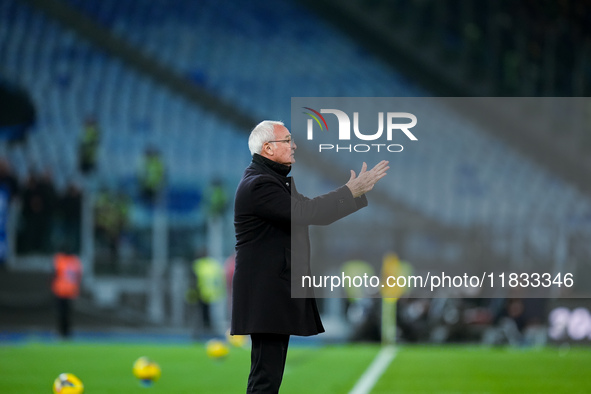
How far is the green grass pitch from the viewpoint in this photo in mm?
7992

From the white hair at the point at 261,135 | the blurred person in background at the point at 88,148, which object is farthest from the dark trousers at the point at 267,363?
the blurred person in background at the point at 88,148

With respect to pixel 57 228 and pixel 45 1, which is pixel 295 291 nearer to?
pixel 57 228

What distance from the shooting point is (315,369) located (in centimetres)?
983

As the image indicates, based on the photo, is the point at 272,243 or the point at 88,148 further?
the point at 88,148

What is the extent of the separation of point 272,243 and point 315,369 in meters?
5.96

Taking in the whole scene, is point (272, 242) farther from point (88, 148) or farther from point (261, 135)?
point (88, 148)

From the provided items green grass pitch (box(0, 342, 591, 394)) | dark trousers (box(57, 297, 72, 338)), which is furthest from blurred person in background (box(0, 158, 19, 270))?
green grass pitch (box(0, 342, 591, 394))

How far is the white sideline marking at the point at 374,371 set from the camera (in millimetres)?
7930

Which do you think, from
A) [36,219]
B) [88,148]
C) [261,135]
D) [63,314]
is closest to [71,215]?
[36,219]

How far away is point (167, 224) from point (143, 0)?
6.11 meters

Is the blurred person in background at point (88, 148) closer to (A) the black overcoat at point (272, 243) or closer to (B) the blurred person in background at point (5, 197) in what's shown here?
(B) the blurred person in background at point (5, 197)

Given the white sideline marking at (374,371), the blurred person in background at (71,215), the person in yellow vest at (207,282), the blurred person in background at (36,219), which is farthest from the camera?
the blurred person in background at (71,215)

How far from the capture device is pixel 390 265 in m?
13.6

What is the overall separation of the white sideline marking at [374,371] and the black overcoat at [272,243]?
3.76 metres
